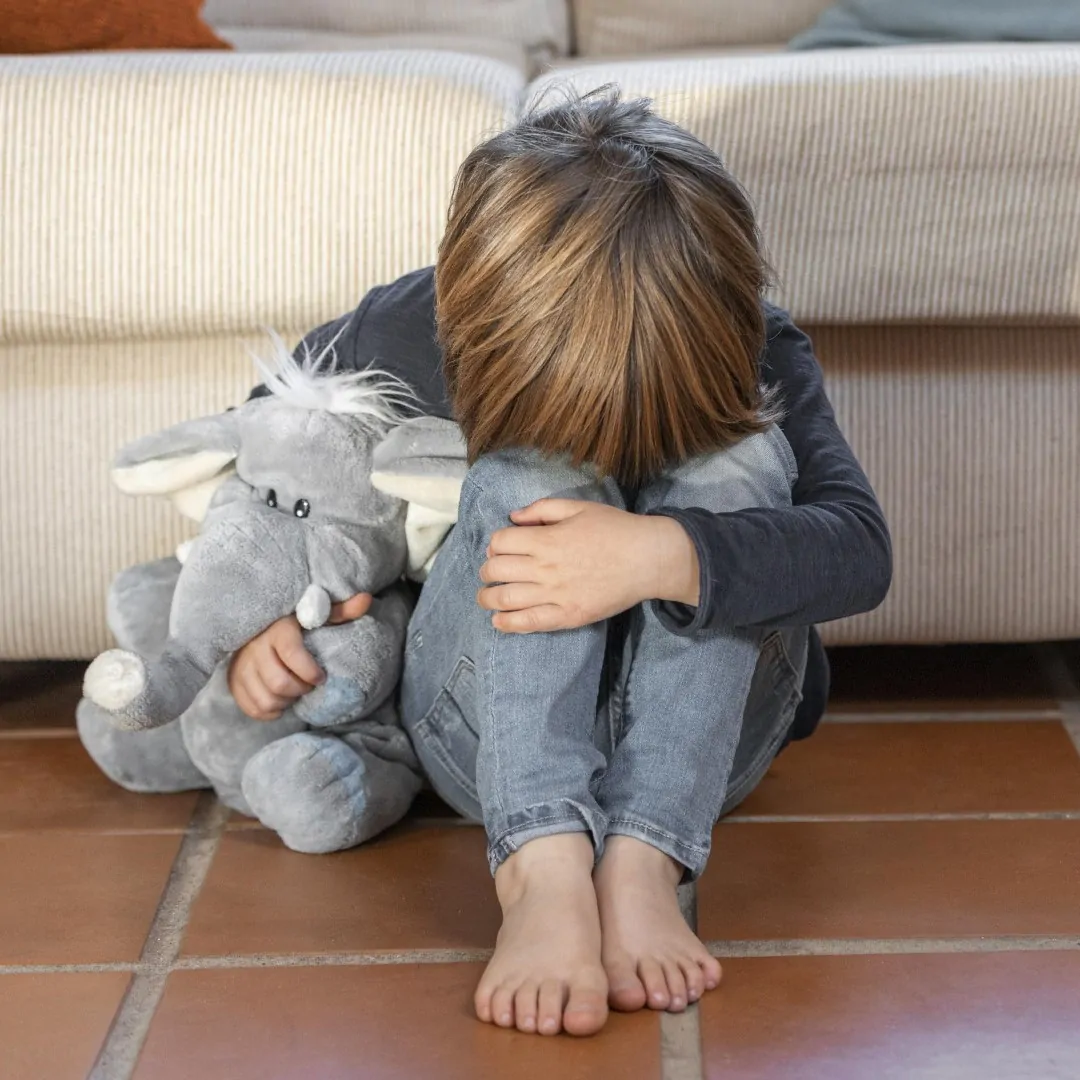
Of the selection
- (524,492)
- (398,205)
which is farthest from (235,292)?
(524,492)

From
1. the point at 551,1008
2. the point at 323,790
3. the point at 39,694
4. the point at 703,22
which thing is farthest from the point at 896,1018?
the point at 703,22

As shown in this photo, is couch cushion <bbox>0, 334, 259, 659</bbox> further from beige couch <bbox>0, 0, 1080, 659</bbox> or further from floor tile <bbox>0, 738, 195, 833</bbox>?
floor tile <bbox>0, 738, 195, 833</bbox>

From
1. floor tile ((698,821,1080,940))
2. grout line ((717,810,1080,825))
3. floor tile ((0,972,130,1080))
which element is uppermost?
floor tile ((0,972,130,1080))

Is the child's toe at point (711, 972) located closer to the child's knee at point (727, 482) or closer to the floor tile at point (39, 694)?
the child's knee at point (727, 482)

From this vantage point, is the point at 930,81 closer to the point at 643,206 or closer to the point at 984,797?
the point at 643,206

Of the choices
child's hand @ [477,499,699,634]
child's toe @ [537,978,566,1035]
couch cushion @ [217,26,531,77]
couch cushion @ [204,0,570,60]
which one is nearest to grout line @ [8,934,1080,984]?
child's toe @ [537,978,566,1035]

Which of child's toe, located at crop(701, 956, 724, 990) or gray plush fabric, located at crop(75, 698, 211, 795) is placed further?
gray plush fabric, located at crop(75, 698, 211, 795)

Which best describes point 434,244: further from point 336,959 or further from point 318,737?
point 336,959

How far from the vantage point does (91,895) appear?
0.97 m

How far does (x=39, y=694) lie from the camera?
4.35 ft

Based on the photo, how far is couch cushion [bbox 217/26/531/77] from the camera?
1.47m

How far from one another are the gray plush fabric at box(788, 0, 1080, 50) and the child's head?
2.22 ft

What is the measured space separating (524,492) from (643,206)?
0.18 metres

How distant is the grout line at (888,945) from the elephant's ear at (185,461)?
0.45 meters
